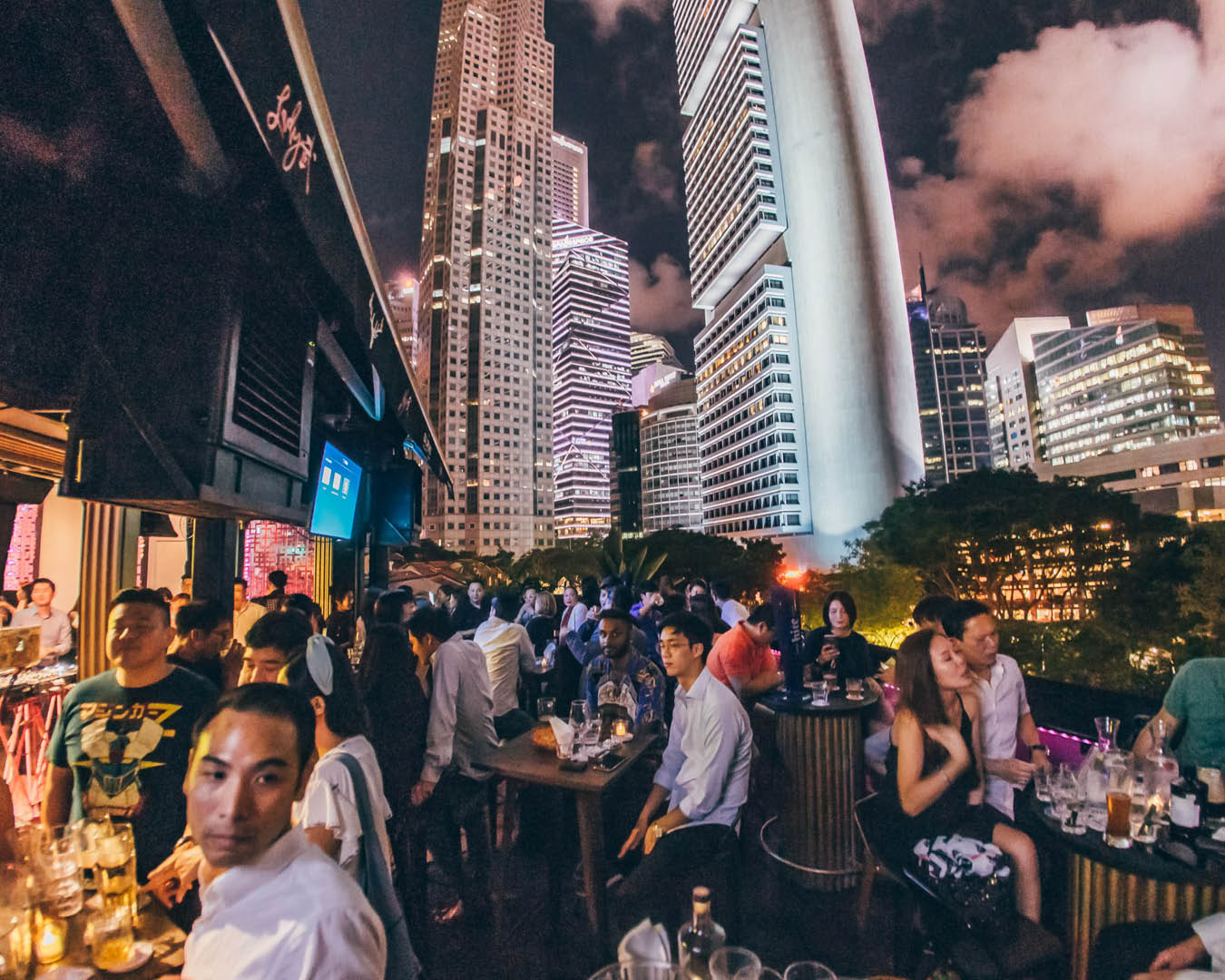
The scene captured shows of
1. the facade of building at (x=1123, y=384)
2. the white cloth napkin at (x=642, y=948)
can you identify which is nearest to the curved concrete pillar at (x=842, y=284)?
the facade of building at (x=1123, y=384)

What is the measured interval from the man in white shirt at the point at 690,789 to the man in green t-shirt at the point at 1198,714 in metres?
1.94

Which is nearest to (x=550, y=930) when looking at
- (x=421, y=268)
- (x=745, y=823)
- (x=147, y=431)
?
(x=745, y=823)

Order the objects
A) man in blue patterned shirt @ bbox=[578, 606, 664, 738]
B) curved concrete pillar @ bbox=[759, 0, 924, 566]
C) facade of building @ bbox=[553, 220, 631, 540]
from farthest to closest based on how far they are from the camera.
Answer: facade of building @ bbox=[553, 220, 631, 540], curved concrete pillar @ bbox=[759, 0, 924, 566], man in blue patterned shirt @ bbox=[578, 606, 664, 738]

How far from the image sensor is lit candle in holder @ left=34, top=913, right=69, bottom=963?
1623mm

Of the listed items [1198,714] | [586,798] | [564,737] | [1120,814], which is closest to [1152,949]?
[1120,814]

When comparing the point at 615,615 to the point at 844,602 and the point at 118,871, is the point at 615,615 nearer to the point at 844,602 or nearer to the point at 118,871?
the point at 844,602

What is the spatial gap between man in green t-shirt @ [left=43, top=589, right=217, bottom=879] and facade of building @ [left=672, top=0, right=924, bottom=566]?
6205cm

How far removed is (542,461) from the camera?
8556 centimetres

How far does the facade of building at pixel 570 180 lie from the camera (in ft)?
506

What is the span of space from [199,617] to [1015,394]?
434ft

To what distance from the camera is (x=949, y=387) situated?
11456 centimetres

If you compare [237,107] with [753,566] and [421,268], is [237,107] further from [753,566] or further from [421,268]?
[421,268]

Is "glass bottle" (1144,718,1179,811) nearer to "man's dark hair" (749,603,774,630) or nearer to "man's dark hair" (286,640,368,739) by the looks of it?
"man's dark hair" (749,603,774,630)

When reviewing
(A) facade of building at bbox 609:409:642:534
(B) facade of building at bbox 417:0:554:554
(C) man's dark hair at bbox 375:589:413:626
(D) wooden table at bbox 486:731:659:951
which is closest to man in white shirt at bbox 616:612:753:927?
(D) wooden table at bbox 486:731:659:951
